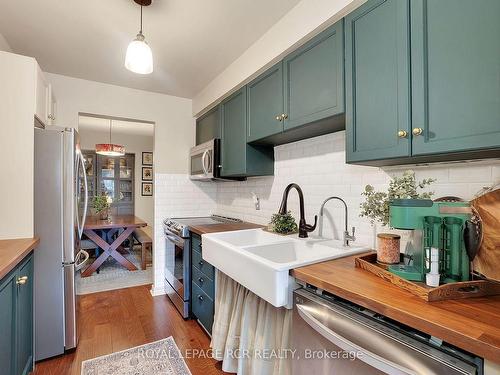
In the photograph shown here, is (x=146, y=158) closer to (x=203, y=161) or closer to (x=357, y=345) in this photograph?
(x=203, y=161)

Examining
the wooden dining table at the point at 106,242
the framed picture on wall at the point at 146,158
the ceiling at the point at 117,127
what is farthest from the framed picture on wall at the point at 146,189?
the wooden dining table at the point at 106,242

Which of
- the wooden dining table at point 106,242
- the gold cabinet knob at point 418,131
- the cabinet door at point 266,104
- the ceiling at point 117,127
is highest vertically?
the ceiling at point 117,127

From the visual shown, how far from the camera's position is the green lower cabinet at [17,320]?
4.06ft

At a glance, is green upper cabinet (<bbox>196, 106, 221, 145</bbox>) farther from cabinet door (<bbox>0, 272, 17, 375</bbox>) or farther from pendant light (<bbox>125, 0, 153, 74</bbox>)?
cabinet door (<bbox>0, 272, 17, 375</bbox>)

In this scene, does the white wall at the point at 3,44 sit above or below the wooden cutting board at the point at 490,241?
above

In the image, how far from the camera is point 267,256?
65.1 inches

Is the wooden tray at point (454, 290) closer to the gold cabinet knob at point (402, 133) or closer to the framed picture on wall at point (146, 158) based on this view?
the gold cabinet knob at point (402, 133)

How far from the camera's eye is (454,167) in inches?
47.4

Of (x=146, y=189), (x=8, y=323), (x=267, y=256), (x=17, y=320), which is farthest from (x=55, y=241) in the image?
(x=146, y=189)

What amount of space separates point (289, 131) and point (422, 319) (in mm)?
1343

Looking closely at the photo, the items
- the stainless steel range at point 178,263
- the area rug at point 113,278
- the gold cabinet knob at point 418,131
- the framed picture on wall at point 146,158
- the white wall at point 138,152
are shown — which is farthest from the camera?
the framed picture on wall at point 146,158

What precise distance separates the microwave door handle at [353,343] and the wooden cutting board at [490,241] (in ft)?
1.55

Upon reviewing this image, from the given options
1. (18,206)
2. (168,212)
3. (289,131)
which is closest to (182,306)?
(168,212)

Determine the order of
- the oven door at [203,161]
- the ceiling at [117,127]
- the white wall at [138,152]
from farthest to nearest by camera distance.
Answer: the white wall at [138,152], the ceiling at [117,127], the oven door at [203,161]
